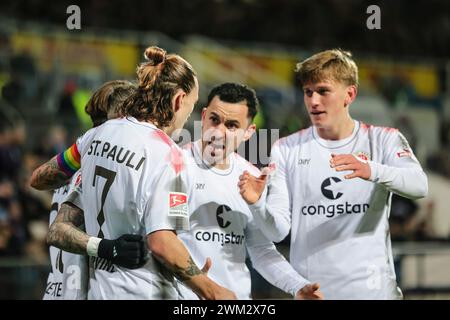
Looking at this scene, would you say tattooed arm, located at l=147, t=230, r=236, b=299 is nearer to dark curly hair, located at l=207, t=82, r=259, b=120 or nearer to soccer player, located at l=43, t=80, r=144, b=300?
soccer player, located at l=43, t=80, r=144, b=300

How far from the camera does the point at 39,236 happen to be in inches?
446

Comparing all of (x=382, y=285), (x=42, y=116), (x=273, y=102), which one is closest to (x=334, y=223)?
(x=382, y=285)

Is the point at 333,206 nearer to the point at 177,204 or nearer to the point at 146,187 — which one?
the point at 177,204

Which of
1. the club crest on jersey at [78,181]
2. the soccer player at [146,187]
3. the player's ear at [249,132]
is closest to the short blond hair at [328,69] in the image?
the player's ear at [249,132]

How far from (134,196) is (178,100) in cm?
64

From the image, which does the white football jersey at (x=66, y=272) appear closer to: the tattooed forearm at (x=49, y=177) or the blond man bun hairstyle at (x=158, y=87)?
the tattooed forearm at (x=49, y=177)

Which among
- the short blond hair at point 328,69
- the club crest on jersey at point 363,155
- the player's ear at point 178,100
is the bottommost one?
the club crest on jersey at point 363,155

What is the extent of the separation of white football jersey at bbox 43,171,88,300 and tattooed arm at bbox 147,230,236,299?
2.89 feet

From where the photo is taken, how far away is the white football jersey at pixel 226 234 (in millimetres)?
5543

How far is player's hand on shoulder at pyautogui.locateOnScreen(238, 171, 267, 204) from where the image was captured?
5216mm

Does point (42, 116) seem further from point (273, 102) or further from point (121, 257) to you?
point (121, 257)

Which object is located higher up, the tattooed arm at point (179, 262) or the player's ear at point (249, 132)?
the player's ear at point (249, 132)

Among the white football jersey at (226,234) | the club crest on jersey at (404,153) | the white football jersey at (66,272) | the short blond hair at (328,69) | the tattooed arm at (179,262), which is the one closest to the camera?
the tattooed arm at (179,262)

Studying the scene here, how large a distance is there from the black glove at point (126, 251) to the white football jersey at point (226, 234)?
2.80 feet
